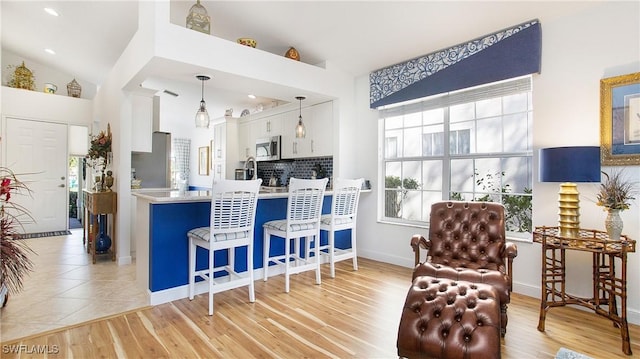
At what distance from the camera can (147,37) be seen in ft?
9.99

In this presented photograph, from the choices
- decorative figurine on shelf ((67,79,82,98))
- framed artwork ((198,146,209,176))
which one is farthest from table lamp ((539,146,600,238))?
decorative figurine on shelf ((67,79,82,98))

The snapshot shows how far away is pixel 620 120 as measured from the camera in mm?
2623

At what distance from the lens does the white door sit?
587 centimetres

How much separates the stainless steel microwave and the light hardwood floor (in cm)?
281

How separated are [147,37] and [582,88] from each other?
4.02m

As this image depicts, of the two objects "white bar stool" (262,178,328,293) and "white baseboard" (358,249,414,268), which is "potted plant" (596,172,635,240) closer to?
"white baseboard" (358,249,414,268)

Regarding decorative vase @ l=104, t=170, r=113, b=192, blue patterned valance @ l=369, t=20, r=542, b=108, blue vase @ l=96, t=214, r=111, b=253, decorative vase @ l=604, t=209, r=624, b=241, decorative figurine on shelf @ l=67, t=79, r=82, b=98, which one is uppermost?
decorative figurine on shelf @ l=67, t=79, r=82, b=98

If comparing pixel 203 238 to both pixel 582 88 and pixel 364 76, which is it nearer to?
pixel 364 76

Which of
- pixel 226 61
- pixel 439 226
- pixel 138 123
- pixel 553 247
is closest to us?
pixel 553 247

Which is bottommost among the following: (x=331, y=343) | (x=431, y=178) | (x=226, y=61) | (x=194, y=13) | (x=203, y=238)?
(x=331, y=343)

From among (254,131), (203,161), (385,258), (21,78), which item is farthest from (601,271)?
(21,78)

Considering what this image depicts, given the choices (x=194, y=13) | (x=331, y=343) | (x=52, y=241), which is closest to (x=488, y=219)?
(x=331, y=343)

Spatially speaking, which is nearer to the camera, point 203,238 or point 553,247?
point 553,247

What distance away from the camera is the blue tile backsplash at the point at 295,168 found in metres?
5.02
